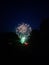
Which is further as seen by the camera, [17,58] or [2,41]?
[2,41]

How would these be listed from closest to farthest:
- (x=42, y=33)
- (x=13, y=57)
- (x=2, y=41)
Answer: (x=42, y=33) → (x=13, y=57) → (x=2, y=41)

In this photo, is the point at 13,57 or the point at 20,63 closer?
the point at 20,63

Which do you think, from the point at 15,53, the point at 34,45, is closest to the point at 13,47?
the point at 15,53

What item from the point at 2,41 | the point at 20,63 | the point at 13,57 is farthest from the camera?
the point at 2,41

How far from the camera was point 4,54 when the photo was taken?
9.47 metres

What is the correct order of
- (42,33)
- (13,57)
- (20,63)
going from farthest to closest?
(13,57) < (20,63) < (42,33)

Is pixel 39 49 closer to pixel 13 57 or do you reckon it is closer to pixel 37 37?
pixel 37 37

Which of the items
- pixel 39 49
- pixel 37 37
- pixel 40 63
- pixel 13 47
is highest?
pixel 13 47

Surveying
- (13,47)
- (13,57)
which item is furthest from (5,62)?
(13,47)

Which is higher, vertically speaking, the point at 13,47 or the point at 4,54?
the point at 13,47

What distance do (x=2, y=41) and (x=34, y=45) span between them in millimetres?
2858

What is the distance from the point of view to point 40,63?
789 cm

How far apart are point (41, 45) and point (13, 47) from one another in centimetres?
291

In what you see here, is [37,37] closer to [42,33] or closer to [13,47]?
[42,33]
